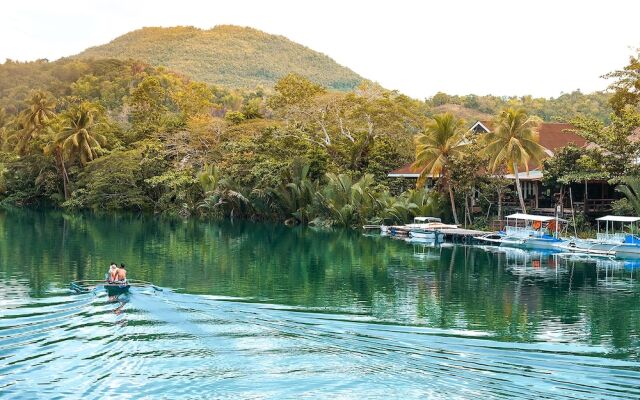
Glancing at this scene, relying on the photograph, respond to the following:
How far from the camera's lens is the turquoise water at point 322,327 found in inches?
621

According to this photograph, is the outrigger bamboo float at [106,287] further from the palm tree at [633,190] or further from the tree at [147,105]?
the tree at [147,105]

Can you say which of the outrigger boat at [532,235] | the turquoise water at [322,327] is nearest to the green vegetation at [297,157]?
the outrigger boat at [532,235]

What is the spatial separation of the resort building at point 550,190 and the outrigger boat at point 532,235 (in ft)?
7.18

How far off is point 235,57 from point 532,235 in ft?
493

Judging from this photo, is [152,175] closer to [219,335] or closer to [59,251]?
[59,251]

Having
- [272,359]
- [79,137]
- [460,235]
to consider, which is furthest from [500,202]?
[79,137]

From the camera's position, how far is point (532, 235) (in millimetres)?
43406

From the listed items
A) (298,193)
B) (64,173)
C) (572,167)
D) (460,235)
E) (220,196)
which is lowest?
(460,235)

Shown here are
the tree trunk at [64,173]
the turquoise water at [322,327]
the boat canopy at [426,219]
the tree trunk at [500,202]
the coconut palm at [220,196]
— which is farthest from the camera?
the tree trunk at [64,173]

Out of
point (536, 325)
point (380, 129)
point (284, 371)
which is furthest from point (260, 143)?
point (284, 371)

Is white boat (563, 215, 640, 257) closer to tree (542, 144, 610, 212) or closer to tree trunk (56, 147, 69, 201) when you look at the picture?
tree (542, 144, 610, 212)

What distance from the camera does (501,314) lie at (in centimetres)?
2367

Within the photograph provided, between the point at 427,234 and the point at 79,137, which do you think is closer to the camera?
the point at 427,234

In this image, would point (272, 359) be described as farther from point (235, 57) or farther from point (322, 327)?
point (235, 57)
